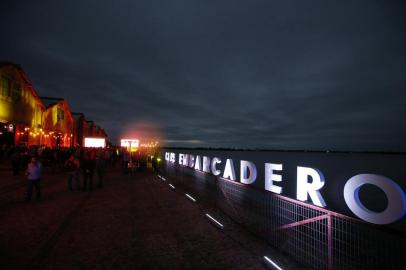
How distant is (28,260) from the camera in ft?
16.4

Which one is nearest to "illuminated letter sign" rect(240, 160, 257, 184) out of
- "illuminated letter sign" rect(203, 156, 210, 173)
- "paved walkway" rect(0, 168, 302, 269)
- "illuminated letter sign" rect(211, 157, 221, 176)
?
"paved walkway" rect(0, 168, 302, 269)

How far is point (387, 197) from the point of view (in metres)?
3.60

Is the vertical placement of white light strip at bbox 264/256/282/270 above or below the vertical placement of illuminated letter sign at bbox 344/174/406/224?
below

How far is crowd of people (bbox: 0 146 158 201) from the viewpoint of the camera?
34.6 ft

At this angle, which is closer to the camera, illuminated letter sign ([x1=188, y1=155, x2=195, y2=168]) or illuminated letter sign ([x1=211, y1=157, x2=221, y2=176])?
illuminated letter sign ([x1=211, y1=157, x2=221, y2=176])

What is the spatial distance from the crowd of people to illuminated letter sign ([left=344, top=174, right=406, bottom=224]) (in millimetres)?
11577

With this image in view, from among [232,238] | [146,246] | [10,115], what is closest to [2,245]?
[146,246]

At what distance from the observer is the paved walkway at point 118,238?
16.6 feet

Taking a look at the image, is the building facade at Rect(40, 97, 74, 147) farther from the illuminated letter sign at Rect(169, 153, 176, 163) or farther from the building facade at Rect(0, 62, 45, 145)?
the illuminated letter sign at Rect(169, 153, 176, 163)

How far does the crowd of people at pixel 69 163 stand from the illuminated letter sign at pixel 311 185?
10563 mm

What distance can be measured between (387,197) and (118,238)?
19.5 feet

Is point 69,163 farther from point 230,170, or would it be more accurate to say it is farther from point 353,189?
point 353,189

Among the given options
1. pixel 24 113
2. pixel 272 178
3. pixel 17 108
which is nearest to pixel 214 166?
pixel 272 178

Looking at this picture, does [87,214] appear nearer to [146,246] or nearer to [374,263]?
[146,246]
